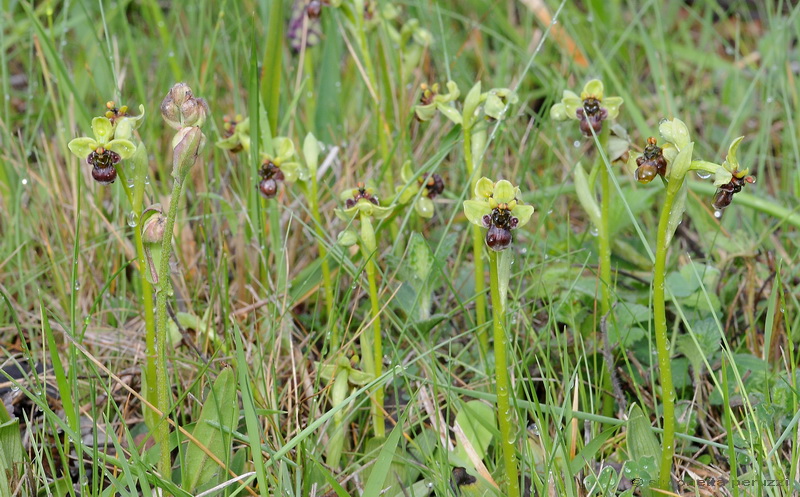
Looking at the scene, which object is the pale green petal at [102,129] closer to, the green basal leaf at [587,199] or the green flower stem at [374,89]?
the green flower stem at [374,89]

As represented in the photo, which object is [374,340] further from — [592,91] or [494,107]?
[592,91]

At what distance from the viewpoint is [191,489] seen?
5.61 ft

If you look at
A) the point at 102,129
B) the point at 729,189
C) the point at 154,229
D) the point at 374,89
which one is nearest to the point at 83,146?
the point at 102,129

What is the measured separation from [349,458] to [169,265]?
0.71 m

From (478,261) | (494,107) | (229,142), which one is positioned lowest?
(478,261)

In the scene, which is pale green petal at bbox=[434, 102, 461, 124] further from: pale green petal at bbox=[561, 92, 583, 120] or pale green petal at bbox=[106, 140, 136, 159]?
Answer: pale green petal at bbox=[106, 140, 136, 159]

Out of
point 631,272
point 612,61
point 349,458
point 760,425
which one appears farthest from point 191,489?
point 612,61

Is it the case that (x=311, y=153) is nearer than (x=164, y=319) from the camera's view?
No

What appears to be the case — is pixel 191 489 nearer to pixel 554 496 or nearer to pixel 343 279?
pixel 554 496

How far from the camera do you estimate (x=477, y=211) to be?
5.12 ft

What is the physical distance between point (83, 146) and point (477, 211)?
82 cm

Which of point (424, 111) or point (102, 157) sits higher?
point (102, 157)

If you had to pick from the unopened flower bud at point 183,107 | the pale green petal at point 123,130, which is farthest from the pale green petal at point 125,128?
the unopened flower bud at point 183,107

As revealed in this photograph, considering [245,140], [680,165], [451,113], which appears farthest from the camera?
[245,140]
